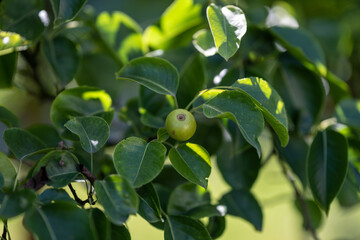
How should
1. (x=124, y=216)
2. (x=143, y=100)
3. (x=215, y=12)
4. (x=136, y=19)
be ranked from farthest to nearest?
(x=136, y=19)
(x=143, y=100)
(x=215, y=12)
(x=124, y=216)

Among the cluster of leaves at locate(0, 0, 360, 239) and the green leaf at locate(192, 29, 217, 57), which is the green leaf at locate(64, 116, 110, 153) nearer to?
the cluster of leaves at locate(0, 0, 360, 239)

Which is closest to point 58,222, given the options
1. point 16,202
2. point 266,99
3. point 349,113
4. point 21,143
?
point 16,202

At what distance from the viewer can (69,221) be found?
19.6 inches

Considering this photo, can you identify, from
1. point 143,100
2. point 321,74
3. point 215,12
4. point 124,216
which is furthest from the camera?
point 321,74

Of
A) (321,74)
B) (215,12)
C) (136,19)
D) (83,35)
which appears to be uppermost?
(215,12)

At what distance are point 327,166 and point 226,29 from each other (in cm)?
31

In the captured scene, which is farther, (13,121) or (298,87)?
(298,87)

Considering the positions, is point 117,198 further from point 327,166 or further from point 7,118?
point 327,166

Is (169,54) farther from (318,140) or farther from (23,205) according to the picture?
(23,205)

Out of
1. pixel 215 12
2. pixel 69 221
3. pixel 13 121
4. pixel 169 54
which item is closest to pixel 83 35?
pixel 169 54

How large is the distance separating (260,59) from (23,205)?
557 millimetres

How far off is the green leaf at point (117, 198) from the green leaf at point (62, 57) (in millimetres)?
321

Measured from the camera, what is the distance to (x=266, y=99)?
0.57m

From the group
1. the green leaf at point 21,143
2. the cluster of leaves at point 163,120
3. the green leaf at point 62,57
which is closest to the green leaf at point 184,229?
the cluster of leaves at point 163,120
